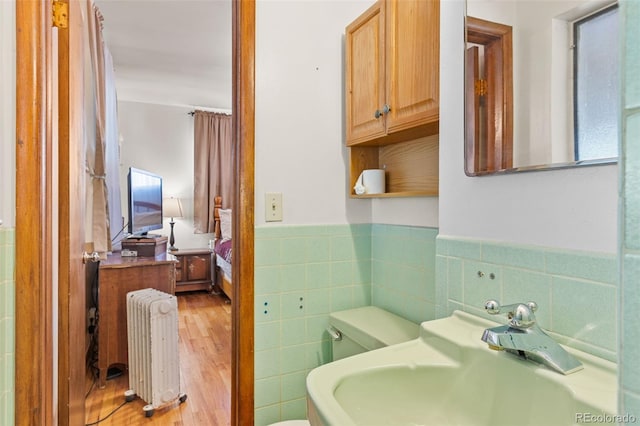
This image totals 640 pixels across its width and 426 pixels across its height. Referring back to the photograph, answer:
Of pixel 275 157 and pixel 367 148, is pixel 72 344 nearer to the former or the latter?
pixel 275 157

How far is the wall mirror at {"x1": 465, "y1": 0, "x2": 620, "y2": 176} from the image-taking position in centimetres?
70

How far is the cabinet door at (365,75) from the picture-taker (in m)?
1.34

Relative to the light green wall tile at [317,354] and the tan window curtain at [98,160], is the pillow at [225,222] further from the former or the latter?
the light green wall tile at [317,354]

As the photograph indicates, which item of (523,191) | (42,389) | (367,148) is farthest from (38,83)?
(523,191)

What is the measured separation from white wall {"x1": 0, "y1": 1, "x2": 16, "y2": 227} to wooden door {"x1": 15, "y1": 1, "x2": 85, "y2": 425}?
0.02m

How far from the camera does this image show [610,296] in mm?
678

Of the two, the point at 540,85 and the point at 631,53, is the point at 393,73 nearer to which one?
the point at 540,85

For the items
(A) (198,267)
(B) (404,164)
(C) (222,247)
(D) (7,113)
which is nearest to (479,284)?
(B) (404,164)

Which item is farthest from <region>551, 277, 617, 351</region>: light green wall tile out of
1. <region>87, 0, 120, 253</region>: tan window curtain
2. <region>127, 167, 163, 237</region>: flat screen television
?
<region>127, 167, 163, 237</region>: flat screen television

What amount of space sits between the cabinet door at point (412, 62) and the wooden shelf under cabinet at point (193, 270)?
389 centimetres

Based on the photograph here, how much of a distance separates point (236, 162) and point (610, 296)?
119 centimetres

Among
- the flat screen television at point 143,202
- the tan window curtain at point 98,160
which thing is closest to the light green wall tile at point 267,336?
the tan window curtain at point 98,160

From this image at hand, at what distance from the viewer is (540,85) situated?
2.68ft

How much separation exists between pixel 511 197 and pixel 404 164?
0.64 metres
